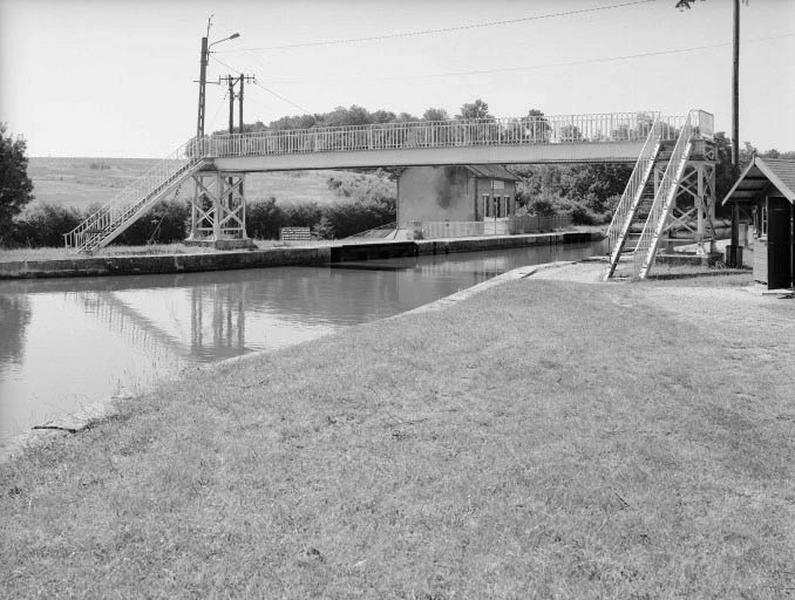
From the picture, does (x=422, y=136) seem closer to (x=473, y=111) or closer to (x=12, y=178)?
(x=12, y=178)

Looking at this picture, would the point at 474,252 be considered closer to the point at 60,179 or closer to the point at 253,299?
the point at 253,299

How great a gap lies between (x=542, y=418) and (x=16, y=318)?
49.4ft

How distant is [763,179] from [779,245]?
4.63 meters

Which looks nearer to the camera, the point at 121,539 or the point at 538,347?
the point at 121,539

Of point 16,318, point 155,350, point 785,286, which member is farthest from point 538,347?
point 16,318

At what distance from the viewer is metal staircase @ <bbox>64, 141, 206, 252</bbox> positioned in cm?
3406

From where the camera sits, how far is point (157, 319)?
58.9ft

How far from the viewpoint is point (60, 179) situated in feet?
202

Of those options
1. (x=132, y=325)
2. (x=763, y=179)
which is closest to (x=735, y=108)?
(x=763, y=179)

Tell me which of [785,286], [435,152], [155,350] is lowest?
[155,350]

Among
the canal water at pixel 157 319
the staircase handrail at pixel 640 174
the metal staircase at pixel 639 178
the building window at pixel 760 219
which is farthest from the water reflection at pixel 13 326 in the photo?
the building window at pixel 760 219

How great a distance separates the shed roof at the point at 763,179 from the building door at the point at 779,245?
14.8 inches

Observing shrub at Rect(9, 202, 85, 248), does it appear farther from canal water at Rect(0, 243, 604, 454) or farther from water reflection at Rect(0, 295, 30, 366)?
water reflection at Rect(0, 295, 30, 366)

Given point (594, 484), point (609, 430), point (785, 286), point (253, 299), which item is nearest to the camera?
point (594, 484)
